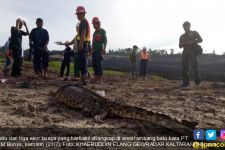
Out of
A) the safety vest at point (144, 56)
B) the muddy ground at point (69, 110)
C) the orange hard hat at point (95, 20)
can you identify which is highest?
the orange hard hat at point (95, 20)

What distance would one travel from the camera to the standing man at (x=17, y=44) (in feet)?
38.3

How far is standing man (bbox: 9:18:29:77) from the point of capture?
11688 millimetres

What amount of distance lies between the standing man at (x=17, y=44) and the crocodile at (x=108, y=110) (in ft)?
18.6

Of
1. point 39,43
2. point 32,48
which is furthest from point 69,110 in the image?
point 32,48

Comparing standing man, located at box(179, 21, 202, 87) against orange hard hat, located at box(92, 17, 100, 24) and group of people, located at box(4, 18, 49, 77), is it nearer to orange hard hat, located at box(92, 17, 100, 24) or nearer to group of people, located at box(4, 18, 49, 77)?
orange hard hat, located at box(92, 17, 100, 24)

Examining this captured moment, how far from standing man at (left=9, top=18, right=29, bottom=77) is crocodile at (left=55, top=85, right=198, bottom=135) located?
5.67 metres

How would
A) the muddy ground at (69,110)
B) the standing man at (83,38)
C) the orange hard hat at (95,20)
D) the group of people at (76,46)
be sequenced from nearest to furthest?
1. the muddy ground at (69,110)
2. the standing man at (83,38)
3. the group of people at (76,46)
4. the orange hard hat at (95,20)

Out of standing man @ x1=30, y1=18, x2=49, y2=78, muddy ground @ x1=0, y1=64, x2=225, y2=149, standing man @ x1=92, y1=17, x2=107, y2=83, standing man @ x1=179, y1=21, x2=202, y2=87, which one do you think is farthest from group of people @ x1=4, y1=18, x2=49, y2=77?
standing man @ x1=179, y1=21, x2=202, y2=87

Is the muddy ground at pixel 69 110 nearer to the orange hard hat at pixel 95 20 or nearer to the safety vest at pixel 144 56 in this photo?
the orange hard hat at pixel 95 20

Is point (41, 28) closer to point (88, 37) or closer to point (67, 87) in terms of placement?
point (88, 37)

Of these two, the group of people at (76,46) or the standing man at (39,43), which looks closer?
the group of people at (76,46)

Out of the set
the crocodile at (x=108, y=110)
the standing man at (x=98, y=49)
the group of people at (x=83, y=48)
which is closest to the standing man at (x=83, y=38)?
the group of people at (x=83, y=48)

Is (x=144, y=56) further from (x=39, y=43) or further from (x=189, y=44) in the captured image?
(x=39, y=43)

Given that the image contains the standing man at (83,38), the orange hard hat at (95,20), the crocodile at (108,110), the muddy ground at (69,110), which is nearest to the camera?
the crocodile at (108,110)
